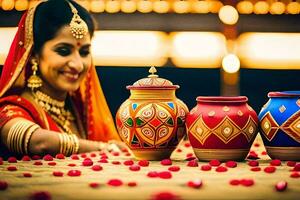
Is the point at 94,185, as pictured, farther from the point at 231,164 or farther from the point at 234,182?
the point at 231,164

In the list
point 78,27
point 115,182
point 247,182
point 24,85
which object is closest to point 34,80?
point 24,85

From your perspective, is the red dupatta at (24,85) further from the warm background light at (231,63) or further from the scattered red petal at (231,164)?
the warm background light at (231,63)

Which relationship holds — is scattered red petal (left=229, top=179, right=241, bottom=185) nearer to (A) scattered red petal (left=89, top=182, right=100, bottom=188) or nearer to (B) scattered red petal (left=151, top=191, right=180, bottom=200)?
(B) scattered red petal (left=151, top=191, right=180, bottom=200)

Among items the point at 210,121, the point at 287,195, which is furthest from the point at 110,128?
the point at 287,195

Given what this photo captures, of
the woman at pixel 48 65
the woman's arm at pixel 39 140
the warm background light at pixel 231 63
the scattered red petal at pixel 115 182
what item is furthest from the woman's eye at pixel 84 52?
the warm background light at pixel 231 63

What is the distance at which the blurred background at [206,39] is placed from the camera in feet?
12.9

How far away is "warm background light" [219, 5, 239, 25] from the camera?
3.91m

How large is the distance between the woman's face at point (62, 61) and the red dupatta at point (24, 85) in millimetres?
75

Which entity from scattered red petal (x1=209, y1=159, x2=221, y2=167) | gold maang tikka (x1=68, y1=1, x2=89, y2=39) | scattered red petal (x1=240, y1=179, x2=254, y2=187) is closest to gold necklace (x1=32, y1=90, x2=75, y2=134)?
gold maang tikka (x1=68, y1=1, x2=89, y2=39)

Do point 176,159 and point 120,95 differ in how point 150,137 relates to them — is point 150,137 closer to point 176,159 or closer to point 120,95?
point 176,159

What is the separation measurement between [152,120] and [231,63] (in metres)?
2.47

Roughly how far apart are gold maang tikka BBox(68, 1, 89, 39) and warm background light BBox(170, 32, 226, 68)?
5.89ft

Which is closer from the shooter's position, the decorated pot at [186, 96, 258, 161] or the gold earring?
the decorated pot at [186, 96, 258, 161]

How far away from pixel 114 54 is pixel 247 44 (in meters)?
0.99
